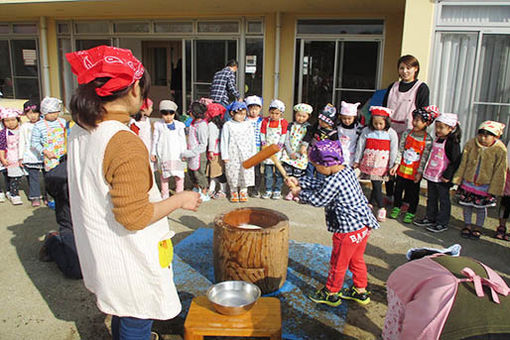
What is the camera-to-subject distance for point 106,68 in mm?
1749

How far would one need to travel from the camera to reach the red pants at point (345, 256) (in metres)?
3.12

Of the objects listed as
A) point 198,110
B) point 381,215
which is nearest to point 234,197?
point 198,110

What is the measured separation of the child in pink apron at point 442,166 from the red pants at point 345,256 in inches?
90.5

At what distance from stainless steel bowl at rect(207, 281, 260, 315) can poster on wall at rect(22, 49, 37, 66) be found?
1142 cm

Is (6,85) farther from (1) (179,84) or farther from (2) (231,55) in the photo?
(2) (231,55)

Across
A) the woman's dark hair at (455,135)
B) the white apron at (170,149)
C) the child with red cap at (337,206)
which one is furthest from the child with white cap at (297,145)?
the child with red cap at (337,206)

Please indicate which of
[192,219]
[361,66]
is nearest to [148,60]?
[361,66]

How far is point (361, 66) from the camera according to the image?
908 centimetres

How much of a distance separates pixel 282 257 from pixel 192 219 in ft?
7.33

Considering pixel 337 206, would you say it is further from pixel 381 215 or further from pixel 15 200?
pixel 15 200

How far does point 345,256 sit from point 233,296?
0.96m

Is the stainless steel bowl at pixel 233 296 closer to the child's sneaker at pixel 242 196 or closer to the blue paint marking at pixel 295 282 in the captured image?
the blue paint marking at pixel 295 282

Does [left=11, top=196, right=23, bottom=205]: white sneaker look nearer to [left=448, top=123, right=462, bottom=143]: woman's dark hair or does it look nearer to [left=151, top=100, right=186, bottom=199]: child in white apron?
[left=151, top=100, right=186, bottom=199]: child in white apron

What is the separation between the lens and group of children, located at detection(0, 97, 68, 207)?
549 cm
